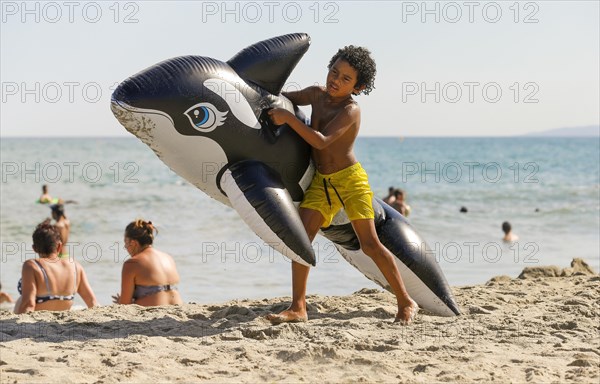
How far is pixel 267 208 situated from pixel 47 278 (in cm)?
241

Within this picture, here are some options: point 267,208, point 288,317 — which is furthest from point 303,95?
point 288,317

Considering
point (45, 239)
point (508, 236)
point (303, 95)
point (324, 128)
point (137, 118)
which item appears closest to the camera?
point (137, 118)

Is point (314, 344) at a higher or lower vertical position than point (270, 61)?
lower

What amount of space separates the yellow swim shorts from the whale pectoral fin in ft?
1.02

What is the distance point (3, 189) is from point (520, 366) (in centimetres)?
2457

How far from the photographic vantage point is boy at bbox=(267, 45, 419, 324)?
5336 mm

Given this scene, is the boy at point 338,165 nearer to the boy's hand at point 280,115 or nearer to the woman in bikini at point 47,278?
the boy's hand at point 280,115

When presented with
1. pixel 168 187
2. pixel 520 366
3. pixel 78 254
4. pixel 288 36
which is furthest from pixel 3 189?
pixel 520 366

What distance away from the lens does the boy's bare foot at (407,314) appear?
556cm

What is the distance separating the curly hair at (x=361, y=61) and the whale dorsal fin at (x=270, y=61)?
30 cm

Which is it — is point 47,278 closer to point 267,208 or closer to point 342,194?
point 267,208

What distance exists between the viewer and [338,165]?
18.1 feet

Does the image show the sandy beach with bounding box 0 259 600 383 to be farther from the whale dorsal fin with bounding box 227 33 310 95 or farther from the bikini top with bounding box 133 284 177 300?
the whale dorsal fin with bounding box 227 33 310 95

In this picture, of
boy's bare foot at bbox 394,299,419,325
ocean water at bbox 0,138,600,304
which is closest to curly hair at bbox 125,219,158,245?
boy's bare foot at bbox 394,299,419,325
